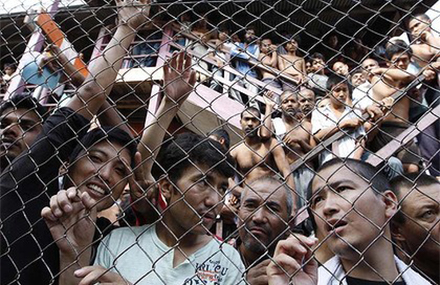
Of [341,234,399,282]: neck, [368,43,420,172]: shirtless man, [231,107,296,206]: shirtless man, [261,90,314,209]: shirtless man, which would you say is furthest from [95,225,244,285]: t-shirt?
[368,43,420,172]: shirtless man

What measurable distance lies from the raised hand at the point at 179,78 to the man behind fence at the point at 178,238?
29 cm

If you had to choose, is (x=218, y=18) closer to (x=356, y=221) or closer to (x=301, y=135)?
(x=301, y=135)

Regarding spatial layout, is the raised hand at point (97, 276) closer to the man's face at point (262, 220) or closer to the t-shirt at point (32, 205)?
the t-shirt at point (32, 205)

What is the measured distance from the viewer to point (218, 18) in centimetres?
738

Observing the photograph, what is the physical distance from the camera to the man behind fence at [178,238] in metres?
1.41

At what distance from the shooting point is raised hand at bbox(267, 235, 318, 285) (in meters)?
1.14

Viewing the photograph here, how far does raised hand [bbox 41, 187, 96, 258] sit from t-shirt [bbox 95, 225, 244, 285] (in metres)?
0.11

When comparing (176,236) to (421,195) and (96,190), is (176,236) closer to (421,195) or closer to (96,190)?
(96,190)

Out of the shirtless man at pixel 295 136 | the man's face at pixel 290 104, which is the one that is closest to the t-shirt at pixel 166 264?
the shirtless man at pixel 295 136

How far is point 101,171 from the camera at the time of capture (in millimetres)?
1785

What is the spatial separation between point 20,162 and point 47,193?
0.59ft

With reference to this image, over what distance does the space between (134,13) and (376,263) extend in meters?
1.77

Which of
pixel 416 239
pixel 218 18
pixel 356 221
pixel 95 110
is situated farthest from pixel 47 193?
pixel 218 18

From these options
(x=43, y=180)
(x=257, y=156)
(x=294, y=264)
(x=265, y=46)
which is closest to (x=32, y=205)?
(x=43, y=180)
